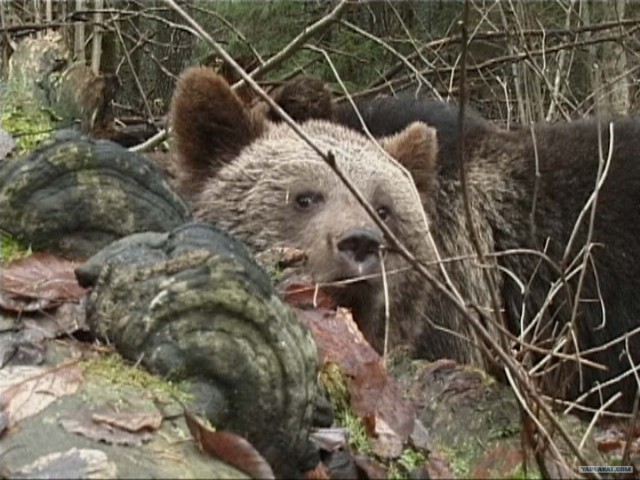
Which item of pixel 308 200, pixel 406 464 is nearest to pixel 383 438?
pixel 406 464

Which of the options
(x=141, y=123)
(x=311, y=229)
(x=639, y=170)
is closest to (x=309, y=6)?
(x=141, y=123)

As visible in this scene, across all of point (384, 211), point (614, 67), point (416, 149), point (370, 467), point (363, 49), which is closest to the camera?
point (370, 467)

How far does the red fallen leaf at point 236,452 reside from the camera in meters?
2.49

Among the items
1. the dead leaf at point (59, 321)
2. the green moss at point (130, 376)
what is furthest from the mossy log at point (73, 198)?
the green moss at point (130, 376)

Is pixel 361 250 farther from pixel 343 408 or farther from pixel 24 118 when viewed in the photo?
pixel 24 118

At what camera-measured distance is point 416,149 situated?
571 centimetres

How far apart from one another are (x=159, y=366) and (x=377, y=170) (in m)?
2.88

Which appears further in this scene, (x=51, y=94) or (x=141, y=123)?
(x=141, y=123)

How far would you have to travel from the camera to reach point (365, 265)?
14.9 feet

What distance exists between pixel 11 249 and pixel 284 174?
1.98m

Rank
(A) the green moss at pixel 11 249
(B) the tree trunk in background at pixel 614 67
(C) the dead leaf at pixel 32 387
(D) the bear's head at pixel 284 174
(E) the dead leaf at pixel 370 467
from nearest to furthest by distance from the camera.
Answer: (C) the dead leaf at pixel 32 387
(E) the dead leaf at pixel 370 467
(A) the green moss at pixel 11 249
(D) the bear's head at pixel 284 174
(B) the tree trunk in background at pixel 614 67

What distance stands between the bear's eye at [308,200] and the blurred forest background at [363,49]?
120 cm

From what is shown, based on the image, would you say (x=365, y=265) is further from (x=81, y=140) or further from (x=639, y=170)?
(x=639, y=170)

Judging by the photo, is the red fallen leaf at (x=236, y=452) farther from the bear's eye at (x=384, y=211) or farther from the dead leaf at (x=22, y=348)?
the bear's eye at (x=384, y=211)
